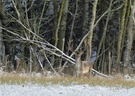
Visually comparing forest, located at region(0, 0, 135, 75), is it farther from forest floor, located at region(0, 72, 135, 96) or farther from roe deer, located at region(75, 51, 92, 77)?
forest floor, located at region(0, 72, 135, 96)

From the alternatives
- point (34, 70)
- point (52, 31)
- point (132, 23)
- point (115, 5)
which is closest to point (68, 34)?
point (52, 31)

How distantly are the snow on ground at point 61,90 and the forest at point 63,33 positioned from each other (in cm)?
940

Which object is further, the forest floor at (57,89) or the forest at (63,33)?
the forest at (63,33)

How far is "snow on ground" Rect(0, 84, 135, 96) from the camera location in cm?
1241

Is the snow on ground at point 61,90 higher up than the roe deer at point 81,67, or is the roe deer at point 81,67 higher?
the snow on ground at point 61,90

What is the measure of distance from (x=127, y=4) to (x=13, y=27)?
23.3 ft

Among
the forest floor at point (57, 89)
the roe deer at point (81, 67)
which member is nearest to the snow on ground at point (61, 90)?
the forest floor at point (57, 89)

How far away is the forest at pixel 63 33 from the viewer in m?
25.7

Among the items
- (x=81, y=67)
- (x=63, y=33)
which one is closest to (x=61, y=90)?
(x=81, y=67)

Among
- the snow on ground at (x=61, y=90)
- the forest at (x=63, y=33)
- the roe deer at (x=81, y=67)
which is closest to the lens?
the snow on ground at (x=61, y=90)

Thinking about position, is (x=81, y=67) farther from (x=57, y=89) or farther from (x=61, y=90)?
(x=61, y=90)

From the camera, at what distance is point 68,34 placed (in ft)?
102

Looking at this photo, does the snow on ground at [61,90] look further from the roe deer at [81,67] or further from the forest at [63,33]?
the forest at [63,33]

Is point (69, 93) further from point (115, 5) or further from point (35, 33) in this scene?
point (115, 5)
